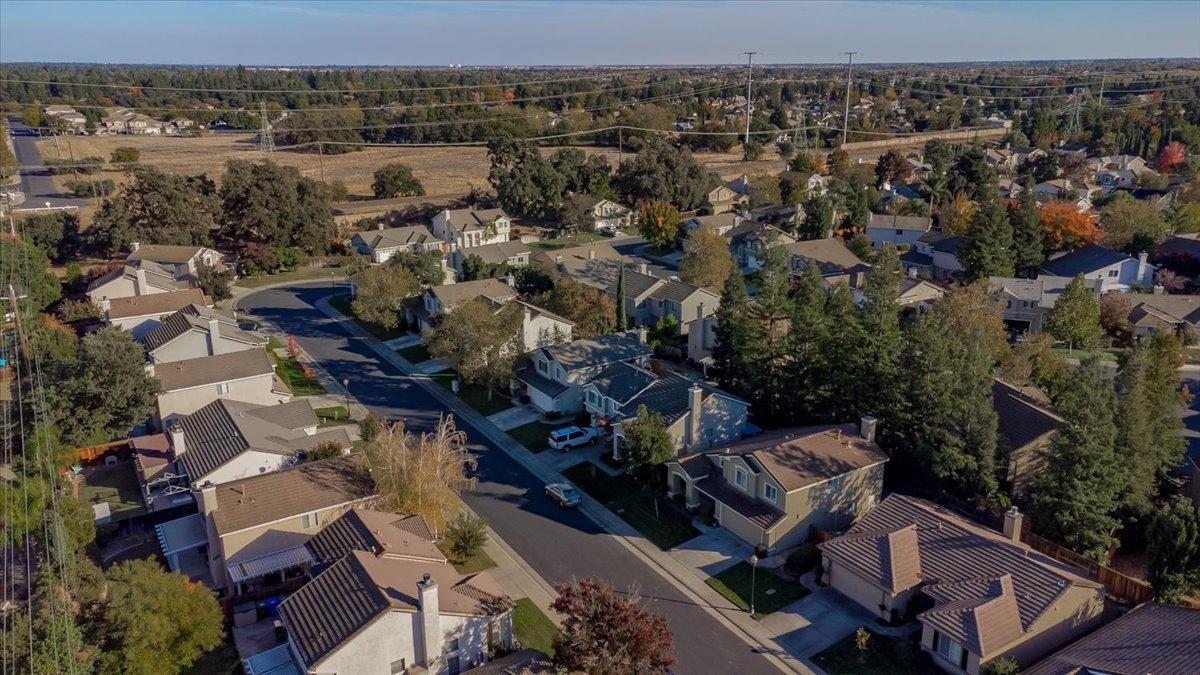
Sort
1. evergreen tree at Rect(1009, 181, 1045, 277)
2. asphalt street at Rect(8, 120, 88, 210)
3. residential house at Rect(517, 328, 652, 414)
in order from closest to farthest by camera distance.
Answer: residential house at Rect(517, 328, 652, 414), evergreen tree at Rect(1009, 181, 1045, 277), asphalt street at Rect(8, 120, 88, 210)

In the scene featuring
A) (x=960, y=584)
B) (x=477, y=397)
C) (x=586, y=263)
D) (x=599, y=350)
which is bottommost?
(x=477, y=397)

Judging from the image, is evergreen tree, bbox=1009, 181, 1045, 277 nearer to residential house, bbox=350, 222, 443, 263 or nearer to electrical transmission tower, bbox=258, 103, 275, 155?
residential house, bbox=350, 222, 443, 263

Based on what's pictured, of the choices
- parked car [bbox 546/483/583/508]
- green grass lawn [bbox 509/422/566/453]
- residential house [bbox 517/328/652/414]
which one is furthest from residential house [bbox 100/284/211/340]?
parked car [bbox 546/483/583/508]

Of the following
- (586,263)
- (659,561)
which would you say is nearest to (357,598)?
(659,561)

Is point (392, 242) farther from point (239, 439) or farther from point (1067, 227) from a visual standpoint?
point (1067, 227)

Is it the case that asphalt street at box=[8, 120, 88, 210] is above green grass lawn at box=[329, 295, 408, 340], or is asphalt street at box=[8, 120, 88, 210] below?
above

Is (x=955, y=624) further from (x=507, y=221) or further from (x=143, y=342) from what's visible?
(x=507, y=221)
